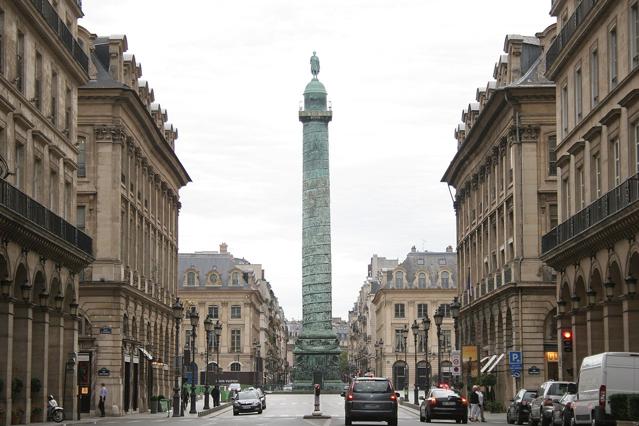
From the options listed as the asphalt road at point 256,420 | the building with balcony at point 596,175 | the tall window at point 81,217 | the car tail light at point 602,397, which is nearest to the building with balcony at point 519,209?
the asphalt road at point 256,420

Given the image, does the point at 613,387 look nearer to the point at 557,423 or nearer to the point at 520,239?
the point at 557,423

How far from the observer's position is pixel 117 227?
216ft

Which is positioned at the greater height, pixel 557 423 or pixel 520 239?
pixel 520 239

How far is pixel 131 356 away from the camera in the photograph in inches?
2707

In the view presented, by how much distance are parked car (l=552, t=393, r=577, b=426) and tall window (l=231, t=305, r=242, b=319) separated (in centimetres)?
11870

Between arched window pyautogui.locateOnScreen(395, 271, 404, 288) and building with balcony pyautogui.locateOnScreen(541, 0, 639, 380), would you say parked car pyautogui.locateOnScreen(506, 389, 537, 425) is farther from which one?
arched window pyautogui.locateOnScreen(395, 271, 404, 288)

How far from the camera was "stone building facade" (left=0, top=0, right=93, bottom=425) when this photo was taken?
4222cm

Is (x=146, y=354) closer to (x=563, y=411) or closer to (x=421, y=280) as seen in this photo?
(x=563, y=411)

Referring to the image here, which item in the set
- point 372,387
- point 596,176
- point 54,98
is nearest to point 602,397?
point 372,387

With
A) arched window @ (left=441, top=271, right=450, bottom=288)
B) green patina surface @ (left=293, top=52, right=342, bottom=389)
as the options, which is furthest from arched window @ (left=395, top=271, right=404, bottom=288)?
green patina surface @ (left=293, top=52, right=342, bottom=389)

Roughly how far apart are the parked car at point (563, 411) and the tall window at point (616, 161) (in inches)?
325

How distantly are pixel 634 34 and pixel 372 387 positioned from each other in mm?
14947

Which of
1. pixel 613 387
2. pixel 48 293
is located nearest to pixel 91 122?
pixel 48 293

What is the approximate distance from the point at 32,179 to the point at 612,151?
20148 millimetres
